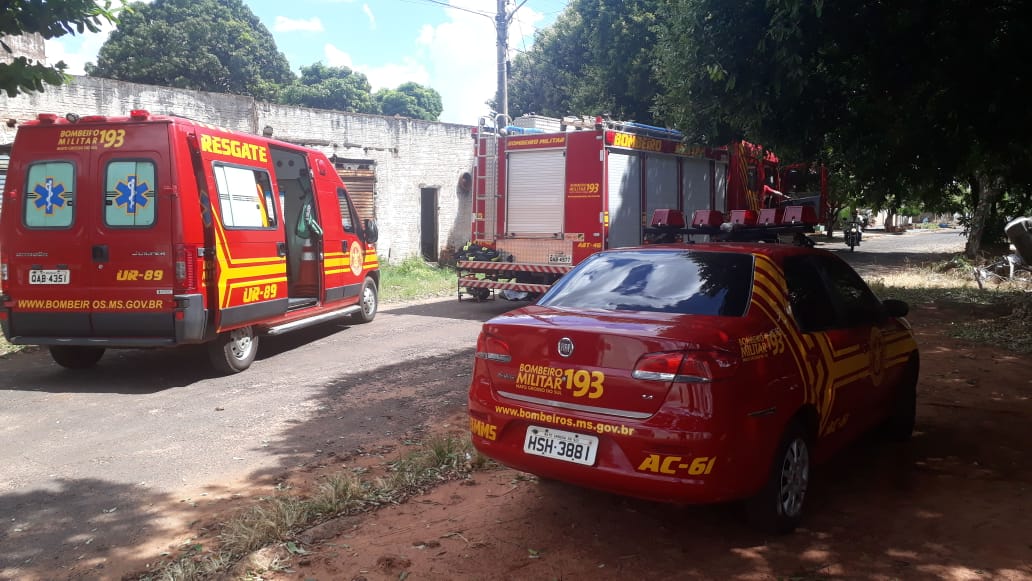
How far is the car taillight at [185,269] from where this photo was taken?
272 inches

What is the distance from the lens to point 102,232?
23.2 feet

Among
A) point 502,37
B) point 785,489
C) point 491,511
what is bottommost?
point 491,511

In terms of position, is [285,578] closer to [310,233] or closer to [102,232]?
[102,232]

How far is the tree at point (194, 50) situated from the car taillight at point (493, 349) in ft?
102

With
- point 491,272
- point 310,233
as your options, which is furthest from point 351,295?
point 491,272

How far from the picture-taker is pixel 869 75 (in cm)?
→ 738

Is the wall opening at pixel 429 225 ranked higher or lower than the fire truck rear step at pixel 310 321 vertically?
higher

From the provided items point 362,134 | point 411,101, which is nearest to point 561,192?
point 362,134

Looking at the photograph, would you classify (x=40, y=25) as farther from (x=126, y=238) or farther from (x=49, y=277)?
(x=49, y=277)

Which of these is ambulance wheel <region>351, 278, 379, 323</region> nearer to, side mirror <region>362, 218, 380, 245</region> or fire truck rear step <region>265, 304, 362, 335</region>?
fire truck rear step <region>265, 304, 362, 335</region>

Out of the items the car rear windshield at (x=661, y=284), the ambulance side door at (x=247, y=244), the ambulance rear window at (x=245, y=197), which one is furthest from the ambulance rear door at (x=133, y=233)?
the car rear windshield at (x=661, y=284)

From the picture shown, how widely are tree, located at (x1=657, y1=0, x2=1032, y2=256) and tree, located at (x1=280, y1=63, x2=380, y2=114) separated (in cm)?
3715

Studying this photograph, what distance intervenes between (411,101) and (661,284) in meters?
50.8

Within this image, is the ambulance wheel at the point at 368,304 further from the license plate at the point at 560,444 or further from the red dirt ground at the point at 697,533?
the license plate at the point at 560,444
